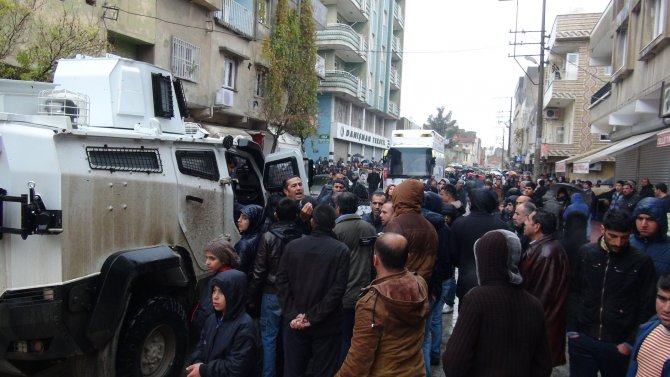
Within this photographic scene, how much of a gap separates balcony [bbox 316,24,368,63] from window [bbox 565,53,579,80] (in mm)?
13041

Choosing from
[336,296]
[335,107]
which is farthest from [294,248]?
[335,107]

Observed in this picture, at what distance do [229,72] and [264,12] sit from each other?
3.43 m

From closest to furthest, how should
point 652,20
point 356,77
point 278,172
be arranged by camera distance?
1. point 278,172
2. point 652,20
3. point 356,77

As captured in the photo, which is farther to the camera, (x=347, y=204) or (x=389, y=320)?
(x=347, y=204)

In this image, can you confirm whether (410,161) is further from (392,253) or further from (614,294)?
(392,253)

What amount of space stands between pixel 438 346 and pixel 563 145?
29.2 m

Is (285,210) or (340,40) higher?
(340,40)

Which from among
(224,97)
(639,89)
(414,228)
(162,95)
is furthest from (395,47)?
(414,228)

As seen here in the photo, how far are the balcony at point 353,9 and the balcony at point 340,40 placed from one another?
175 centimetres

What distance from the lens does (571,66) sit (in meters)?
32.1

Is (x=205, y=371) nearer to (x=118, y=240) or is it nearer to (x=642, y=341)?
(x=118, y=240)

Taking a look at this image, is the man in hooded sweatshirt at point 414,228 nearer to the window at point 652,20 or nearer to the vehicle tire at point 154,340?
the vehicle tire at point 154,340

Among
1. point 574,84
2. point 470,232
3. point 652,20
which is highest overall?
point 574,84

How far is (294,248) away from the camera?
13.1ft
